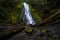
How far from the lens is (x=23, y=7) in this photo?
10.7 meters

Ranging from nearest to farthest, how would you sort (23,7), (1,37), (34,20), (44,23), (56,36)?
(1,37), (56,36), (44,23), (34,20), (23,7)

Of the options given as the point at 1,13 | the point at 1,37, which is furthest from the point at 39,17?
the point at 1,37

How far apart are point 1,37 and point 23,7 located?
4477 millimetres

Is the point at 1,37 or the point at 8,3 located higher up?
the point at 8,3

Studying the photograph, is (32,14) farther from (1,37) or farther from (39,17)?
(1,37)

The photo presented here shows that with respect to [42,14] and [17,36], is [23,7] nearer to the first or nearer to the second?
[42,14]

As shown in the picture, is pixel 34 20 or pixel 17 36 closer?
pixel 17 36

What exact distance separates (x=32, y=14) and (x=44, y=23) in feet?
4.74

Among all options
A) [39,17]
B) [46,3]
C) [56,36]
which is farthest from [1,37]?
[46,3]

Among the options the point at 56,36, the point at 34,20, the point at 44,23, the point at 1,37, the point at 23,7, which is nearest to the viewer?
the point at 1,37

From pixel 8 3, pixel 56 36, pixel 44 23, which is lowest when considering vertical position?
A: pixel 56 36

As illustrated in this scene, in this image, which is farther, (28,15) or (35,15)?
(28,15)

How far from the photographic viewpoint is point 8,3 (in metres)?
11.0

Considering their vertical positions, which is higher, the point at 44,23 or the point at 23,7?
the point at 23,7
